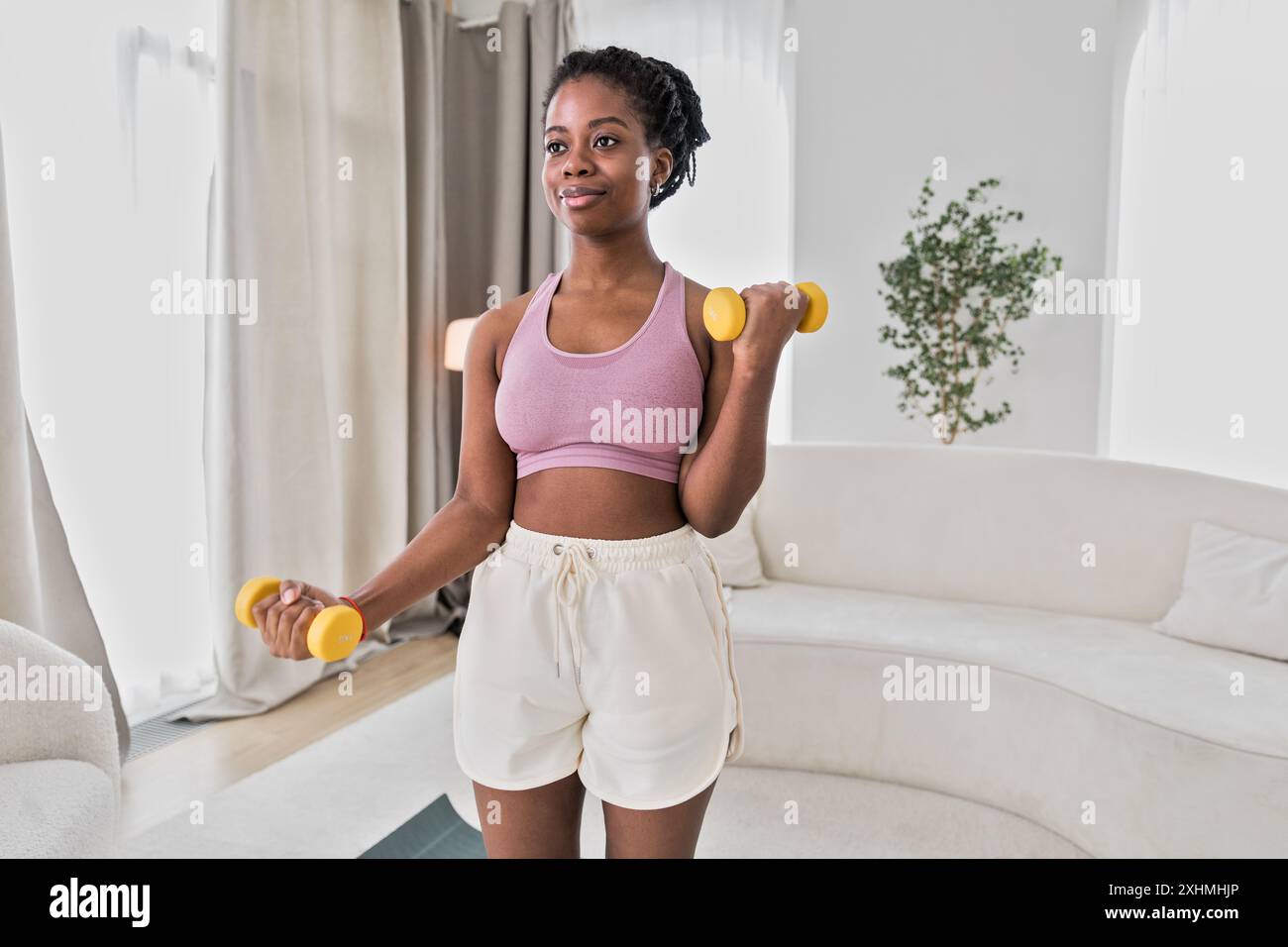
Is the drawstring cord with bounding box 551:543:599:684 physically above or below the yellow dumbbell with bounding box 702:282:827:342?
below

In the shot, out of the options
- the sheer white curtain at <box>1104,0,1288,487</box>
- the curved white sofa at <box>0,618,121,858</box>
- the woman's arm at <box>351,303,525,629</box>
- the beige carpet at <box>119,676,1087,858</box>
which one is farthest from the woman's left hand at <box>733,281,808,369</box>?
the sheer white curtain at <box>1104,0,1288,487</box>

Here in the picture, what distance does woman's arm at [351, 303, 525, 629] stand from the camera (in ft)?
3.02

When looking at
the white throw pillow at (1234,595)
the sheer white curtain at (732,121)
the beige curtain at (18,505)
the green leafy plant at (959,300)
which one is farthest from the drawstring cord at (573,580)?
the sheer white curtain at (732,121)

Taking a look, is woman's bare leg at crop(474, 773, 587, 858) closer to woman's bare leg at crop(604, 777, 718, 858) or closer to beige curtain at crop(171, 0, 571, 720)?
woman's bare leg at crop(604, 777, 718, 858)

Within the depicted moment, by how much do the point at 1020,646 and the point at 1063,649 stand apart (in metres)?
0.09

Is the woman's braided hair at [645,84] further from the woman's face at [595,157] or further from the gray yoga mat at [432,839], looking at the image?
the gray yoga mat at [432,839]

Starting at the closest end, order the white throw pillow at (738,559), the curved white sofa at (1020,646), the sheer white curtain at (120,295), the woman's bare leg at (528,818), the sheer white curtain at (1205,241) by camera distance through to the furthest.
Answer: the woman's bare leg at (528,818), the curved white sofa at (1020,646), the sheer white curtain at (120,295), the white throw pillow at (738,559), the sheer white curtain at (1205,241)

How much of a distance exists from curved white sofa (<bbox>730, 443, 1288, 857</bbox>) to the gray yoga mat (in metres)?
0.76

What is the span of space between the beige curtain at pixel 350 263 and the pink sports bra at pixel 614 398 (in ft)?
6.82

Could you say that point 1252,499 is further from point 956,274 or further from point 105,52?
point 105,52

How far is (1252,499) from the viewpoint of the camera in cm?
224

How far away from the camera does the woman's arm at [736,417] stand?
A: 0.80 metres

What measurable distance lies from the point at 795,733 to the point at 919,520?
0.74 meters
